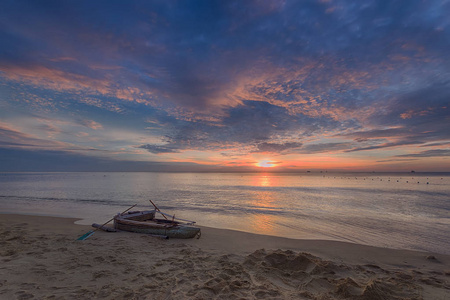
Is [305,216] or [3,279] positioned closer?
[3,279]

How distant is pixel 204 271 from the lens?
7.26 m

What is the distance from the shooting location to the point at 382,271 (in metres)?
7.83

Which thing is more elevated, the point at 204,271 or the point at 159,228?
the point at 159,228

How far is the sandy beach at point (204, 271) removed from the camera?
5.77 meters

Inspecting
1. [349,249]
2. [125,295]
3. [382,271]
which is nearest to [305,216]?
[349,249]

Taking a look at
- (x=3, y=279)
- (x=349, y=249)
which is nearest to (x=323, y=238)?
(x=349, y=249)

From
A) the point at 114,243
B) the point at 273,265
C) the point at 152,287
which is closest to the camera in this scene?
the point at 152,287

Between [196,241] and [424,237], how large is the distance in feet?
48.6

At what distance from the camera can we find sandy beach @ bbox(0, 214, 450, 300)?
577 cm

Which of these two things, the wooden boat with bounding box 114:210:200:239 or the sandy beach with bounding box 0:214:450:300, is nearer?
the sandy beach with bounding box 0:214:450:300

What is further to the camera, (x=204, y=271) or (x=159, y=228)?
(x=159, y=228)

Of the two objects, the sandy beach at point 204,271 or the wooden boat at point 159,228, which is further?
the wooden boat at point 159,228

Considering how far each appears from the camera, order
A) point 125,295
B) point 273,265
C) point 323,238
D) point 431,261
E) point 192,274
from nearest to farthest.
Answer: point 125,295 → point 192,274 → point 273,265 → point 431,261 → point 323,238

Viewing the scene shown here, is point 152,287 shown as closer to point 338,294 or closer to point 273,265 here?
point 273,265
